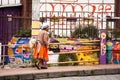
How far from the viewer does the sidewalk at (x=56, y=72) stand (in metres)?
12.3

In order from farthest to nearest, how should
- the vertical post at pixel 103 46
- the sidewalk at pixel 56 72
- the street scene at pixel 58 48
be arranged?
the vertical post at pixel 103 46
the street scene at pixel 58 48
the sidewalk at pixel 56 72

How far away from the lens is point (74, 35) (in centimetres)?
1527

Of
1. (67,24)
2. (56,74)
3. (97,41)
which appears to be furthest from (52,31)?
(56,74)

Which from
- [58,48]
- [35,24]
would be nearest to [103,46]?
[58,48]

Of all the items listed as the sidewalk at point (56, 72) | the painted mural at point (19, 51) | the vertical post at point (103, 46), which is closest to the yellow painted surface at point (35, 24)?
the painted mural at point (19, 51)

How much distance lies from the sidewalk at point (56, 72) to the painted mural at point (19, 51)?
103cm

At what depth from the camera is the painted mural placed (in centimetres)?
1467

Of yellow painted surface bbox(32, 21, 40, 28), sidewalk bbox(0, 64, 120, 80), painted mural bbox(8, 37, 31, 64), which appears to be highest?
yellow painted surface bbox(32, 21, 40, 28)

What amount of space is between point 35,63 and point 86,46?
231 cm

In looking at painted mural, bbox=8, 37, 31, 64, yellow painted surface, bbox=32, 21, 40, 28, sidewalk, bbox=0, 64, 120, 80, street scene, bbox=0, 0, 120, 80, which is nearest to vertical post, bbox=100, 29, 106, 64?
street scene, bbox=0, 0, 120, 80

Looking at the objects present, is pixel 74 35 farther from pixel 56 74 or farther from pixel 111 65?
pixel 56 74

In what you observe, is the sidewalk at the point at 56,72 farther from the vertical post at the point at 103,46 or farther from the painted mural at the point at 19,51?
the painted mural at the point at 19,51

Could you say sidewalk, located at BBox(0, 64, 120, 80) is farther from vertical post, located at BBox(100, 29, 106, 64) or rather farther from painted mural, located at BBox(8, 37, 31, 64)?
painted mural, located at BBox(8, 37, 31, 64)

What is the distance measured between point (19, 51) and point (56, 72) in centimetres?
256
